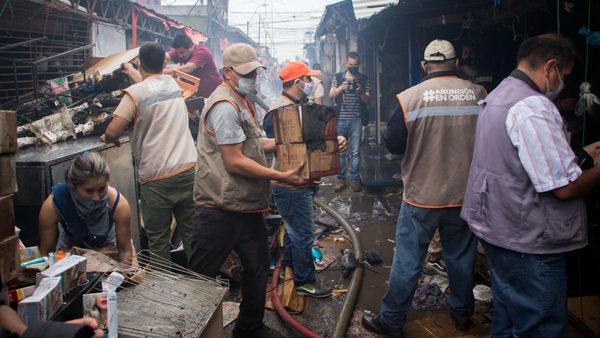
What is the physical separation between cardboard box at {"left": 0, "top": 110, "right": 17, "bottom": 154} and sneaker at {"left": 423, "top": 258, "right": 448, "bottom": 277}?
420cm

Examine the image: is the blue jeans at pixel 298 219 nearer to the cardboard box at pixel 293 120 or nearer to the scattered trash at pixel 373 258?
the cardboard box at pixel 293 120

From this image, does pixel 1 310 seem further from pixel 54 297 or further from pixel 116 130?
pixel 116 130

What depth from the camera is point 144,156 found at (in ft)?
12.7

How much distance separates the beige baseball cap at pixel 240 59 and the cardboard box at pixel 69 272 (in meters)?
1.68

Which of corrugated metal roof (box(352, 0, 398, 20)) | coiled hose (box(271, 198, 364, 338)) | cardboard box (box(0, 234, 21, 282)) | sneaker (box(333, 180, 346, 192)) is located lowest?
coiled hose (box(271, 198, 364, 338))

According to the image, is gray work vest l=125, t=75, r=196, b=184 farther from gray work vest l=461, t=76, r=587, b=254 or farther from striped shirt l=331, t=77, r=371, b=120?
striped shirt l=331, t=77, r=371, b=120

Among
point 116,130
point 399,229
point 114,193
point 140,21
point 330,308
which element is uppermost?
point 140,21

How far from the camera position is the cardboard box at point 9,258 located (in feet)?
5.71

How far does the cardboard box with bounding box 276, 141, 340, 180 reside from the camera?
3.02m

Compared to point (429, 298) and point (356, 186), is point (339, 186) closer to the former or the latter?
point (356, 186)

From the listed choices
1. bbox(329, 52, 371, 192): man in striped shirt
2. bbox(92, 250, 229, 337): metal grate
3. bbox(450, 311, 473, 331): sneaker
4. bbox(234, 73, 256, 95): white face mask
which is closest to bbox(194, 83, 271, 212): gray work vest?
bbox(234, 73, 256, 95): white face mask

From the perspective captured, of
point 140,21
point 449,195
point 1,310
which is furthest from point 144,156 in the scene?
point 140,21

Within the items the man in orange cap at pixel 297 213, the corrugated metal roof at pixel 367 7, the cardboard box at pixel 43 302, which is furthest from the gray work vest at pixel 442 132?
the corrugated metal roof at pixel 367 7

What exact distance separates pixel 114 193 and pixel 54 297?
4.49ft
